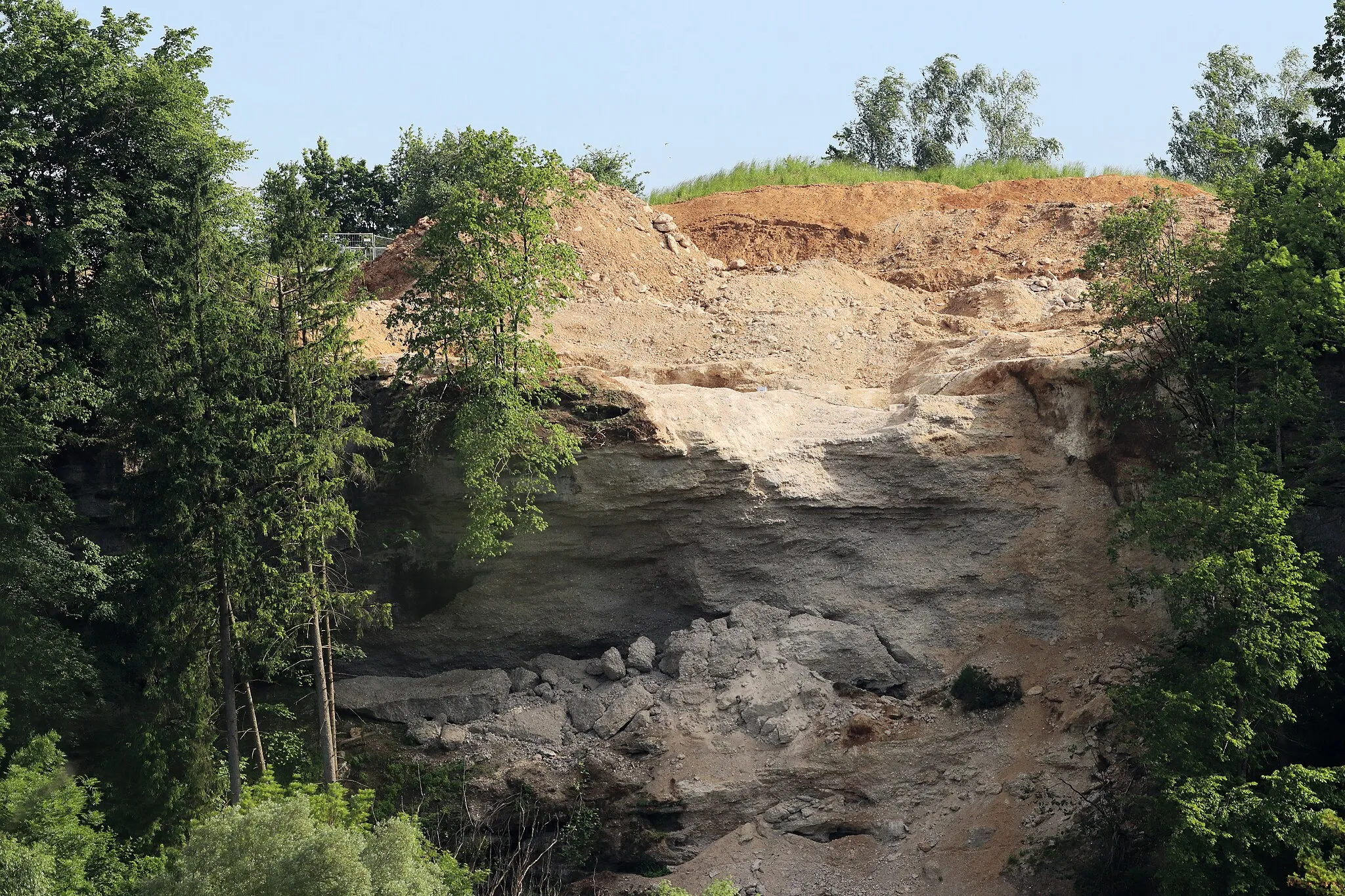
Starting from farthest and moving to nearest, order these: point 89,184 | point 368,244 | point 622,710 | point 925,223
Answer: point 368,244
point 925,223
point 89,184
point 622,710

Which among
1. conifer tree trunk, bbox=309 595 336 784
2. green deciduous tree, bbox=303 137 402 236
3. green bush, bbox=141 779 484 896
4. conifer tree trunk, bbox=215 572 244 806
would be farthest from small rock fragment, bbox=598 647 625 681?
green deciduous tree, bbox=303 137 402 236

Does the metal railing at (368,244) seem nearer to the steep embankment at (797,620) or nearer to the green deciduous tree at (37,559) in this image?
the steep embankment at (797,620)

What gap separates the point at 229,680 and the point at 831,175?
2721 cm

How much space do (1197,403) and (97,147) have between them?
2295 centimetres

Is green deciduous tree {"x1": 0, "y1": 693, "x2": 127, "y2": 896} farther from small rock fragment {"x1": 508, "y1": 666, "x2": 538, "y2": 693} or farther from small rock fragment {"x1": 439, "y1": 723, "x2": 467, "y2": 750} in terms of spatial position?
small rock fragment {"x1": 508, "y1": 666, "x2": 538, "y2": 693}

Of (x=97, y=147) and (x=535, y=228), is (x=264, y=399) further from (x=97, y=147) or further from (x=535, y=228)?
(x=97, y=147)

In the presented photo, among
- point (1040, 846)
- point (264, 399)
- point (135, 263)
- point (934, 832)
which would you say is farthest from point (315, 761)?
point (1040, 846)

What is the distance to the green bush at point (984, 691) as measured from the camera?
2738 centimetres

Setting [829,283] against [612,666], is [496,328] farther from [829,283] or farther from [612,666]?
[829,283]

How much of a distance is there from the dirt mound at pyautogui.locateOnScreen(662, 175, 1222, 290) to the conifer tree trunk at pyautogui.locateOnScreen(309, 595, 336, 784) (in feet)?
61.0

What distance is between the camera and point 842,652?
28.2 m

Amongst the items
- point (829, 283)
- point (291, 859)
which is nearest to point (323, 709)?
point (291, 859)

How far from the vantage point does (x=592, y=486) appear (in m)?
28.7

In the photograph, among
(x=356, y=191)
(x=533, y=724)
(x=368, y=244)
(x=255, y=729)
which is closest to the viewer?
(x=255, y=729)
